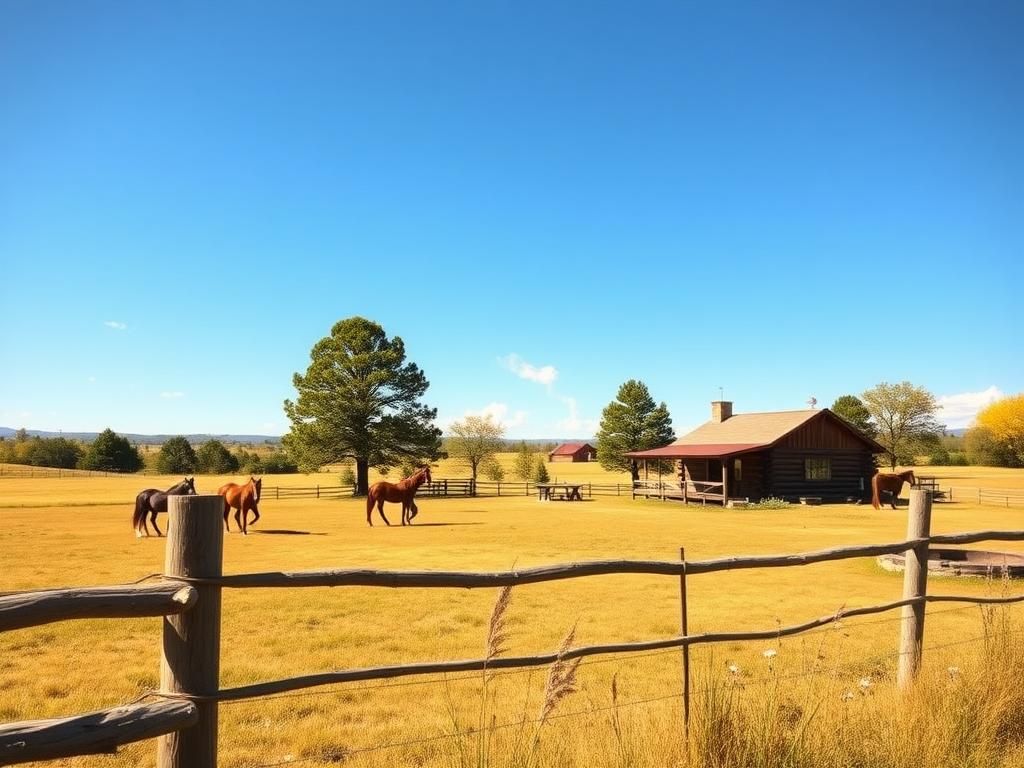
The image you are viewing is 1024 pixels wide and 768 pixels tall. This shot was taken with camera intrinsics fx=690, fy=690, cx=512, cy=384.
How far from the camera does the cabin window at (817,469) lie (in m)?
39.4

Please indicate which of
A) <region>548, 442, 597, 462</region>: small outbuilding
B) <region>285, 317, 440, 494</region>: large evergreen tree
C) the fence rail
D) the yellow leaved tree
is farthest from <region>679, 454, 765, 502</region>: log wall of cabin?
<region>548, 442, 597, 462</region>: small outbuilding

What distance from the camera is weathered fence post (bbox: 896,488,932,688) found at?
5258 millimetres

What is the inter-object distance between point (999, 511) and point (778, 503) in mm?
9580

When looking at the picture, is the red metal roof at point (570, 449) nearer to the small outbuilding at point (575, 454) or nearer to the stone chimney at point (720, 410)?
the small outbuilding at point (575, 454)

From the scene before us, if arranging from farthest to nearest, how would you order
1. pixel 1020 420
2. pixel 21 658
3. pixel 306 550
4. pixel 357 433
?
pixel 1020 420, pixel 357 433, pixel 306 550, pixel 21 658

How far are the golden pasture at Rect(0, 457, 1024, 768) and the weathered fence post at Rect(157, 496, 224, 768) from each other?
1.18m

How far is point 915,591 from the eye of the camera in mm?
5363

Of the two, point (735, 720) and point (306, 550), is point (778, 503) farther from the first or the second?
point (735, 720)

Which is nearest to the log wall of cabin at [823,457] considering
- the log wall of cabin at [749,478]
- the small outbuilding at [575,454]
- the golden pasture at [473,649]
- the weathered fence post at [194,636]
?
the log wall of cabin at [749,478]

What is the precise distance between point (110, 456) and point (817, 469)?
73980 mm

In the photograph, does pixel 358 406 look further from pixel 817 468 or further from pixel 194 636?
pixel 194 636

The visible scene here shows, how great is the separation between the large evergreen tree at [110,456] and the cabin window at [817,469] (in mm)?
73130

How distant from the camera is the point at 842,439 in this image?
40500 millimetres

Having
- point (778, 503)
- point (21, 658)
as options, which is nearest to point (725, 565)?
point (21, 658)
